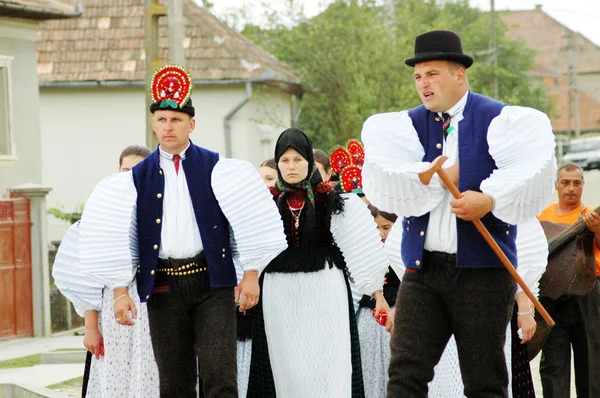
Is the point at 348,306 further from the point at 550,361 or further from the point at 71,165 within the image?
the point at 71,165

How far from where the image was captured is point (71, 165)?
27.4 m

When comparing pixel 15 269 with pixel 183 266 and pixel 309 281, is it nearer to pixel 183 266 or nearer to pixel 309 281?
pixel 309 281

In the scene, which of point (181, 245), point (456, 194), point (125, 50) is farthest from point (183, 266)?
point (125, 50)

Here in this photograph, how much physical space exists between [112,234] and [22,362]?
19.4 ft

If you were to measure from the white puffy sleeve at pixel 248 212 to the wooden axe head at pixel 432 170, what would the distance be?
1387mm

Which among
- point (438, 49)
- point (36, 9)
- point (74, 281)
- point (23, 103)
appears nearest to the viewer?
point (438, 49)

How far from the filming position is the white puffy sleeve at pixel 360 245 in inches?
288

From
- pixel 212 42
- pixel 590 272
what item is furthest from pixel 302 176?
pixel 212 42

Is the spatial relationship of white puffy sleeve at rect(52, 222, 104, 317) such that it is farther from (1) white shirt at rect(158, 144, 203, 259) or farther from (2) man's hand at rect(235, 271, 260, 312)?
(2) man's hand at rect(235, 271, 260, 312)

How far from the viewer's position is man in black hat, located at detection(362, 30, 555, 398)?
209 inches

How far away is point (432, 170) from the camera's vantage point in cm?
514

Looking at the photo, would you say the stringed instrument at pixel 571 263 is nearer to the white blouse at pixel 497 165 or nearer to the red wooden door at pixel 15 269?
the white blouse at pixel 497 165

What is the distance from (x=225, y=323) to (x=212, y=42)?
20.5 m

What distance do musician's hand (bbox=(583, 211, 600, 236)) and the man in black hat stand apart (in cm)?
243
